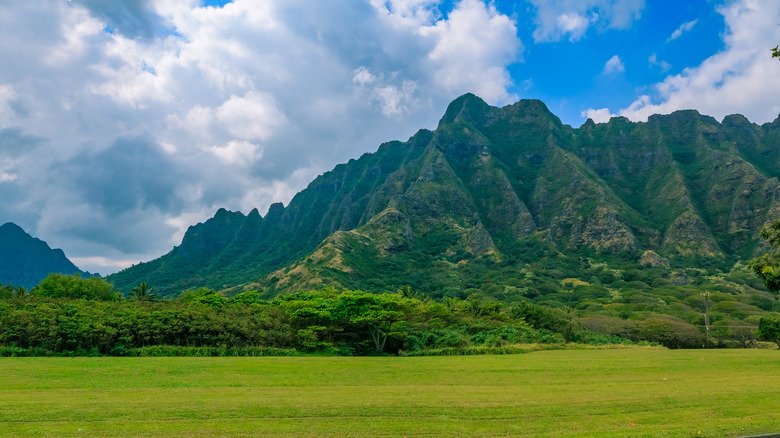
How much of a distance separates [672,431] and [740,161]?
201137 mm

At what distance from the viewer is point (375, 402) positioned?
1409cm

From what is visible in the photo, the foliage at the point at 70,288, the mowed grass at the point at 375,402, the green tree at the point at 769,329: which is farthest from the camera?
the foliage at the point at 70,288

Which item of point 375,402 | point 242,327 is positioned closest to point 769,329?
point 375,402

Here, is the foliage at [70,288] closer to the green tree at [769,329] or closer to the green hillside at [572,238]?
the green hillside at [572,238]

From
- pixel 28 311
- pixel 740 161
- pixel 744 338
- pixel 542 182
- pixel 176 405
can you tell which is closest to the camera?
pixel 176 405

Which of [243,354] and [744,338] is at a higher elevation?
[243,354]

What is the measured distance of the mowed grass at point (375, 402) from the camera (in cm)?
1091

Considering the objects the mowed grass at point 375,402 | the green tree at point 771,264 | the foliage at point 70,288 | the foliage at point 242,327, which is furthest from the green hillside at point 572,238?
the mowed grass at point 375,402

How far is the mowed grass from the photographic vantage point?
429 inches

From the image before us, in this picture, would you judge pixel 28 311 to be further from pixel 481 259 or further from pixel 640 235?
pixel 640 235

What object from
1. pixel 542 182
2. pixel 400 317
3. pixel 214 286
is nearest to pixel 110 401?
pixel 400 317

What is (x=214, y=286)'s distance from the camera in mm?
173125

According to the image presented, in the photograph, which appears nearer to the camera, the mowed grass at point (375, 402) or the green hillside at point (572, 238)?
the mowed grass at point (375, 402)

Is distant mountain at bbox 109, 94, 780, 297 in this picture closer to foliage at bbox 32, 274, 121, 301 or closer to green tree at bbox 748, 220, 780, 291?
foliage at bbox 32, 274, 121, 301
